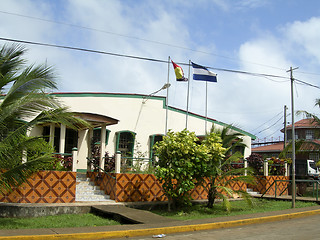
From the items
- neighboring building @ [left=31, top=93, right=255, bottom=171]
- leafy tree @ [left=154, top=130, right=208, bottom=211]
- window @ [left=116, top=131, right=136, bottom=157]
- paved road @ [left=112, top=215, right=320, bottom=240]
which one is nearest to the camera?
paved road @ [left=112, top=215, right=320, bottom=240]

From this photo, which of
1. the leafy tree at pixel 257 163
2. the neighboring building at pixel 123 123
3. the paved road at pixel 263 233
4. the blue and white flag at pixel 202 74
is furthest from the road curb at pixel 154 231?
the blue and white flag at pixel 202 74

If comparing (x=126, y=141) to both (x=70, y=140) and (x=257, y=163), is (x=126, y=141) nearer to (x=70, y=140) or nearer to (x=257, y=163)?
(x=70, y=140)

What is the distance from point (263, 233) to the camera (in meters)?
9.51

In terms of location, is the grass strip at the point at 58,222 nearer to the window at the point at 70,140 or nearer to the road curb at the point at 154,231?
the road curb at the point at 154,231

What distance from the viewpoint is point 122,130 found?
19.8 metres

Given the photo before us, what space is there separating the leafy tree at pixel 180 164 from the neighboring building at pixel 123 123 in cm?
511

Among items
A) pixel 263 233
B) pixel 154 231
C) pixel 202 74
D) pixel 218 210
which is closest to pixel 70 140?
pixel 202 74

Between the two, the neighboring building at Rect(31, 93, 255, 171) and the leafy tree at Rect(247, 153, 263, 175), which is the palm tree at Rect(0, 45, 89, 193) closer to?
the neighboring building at Rect(31, 93, 255, 171)

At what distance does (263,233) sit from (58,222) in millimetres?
5908

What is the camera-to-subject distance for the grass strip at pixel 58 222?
9.84m

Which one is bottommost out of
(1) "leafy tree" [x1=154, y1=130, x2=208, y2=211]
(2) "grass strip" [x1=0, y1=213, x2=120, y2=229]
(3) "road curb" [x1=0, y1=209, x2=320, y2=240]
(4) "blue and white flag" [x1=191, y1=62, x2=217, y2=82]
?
(2) "grass strip" [x1=0, y1=213, x2=120, y2=229]

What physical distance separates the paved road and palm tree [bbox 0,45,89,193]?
11.8 ft

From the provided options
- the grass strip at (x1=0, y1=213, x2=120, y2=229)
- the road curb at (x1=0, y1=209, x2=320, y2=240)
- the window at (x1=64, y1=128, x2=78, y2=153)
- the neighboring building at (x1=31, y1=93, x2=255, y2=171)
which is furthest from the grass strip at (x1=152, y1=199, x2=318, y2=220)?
the window at (x1=64, y1=128, x2=78, y2=153)

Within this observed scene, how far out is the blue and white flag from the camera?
19.8 m
